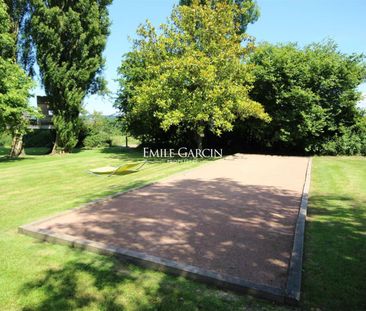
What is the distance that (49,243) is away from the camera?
223 inches

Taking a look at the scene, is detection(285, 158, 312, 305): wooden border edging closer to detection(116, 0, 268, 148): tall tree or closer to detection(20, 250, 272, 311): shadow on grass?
detection(20, 250, 272, 311): shadow on grass

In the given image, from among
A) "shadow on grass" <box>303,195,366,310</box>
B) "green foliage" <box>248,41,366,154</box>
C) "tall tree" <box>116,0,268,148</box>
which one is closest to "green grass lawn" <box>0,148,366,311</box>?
"shadow on grass" <box>303,195,366,310</box>

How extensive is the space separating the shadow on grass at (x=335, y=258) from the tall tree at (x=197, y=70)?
1049 cm

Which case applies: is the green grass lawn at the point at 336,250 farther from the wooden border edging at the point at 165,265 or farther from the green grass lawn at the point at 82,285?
the green grass lawn at the point at 82,285

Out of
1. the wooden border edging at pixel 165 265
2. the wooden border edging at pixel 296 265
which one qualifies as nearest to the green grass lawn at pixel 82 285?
the wooden border edging at pixel 165 265

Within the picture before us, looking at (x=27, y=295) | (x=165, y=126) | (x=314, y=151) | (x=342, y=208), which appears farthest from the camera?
(x=314, y=151)

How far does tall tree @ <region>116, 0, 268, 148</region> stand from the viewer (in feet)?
55.7

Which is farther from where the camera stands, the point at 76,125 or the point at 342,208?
the point at 76,125

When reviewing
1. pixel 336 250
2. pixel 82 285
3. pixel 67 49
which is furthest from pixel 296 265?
pixel 67 49

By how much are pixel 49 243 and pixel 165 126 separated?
1169 centimetres

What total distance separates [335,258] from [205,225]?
253 cm

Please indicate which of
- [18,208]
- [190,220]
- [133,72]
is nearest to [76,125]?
[133,72]

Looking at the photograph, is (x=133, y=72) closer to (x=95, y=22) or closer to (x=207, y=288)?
(x=95, y=22)

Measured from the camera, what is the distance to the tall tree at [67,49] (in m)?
22.5
